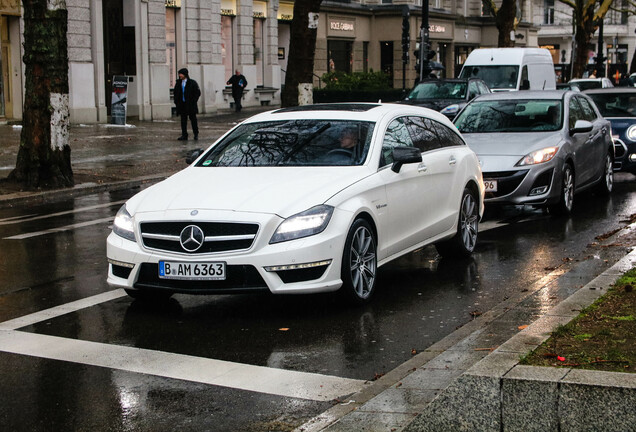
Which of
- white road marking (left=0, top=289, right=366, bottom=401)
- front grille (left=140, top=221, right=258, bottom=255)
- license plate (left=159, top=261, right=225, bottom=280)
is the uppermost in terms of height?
front grille (left=140, top=221, right=258, bottom=255)

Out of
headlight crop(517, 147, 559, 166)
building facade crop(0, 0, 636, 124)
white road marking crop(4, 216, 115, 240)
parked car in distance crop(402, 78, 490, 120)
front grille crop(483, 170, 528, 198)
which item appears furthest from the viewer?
building facade crop(0, 0, 636, 124)

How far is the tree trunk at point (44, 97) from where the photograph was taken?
52.8 feet

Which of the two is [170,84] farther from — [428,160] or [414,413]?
[414,413]

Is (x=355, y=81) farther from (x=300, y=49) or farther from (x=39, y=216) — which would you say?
(x=39, y=216)

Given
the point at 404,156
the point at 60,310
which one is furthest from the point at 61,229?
the point at 404,156

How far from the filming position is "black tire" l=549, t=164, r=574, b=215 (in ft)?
43.2

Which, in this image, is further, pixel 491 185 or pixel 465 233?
pixel 491 185

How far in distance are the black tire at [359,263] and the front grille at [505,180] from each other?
4876 millimetres

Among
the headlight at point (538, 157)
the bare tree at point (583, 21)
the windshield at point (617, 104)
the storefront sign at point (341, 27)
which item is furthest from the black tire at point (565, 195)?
the storefront sign at point (341, 27)

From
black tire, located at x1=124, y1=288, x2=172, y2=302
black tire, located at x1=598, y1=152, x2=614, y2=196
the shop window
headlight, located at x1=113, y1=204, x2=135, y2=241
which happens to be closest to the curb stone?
headlight, located at x1=113, y1=204, x2=135, y2=241

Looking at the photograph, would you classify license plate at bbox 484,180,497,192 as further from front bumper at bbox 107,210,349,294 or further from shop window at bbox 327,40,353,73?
shop window at bbox 327,40,353,73

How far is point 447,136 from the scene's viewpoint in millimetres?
10234

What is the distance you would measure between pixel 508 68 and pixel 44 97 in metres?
17.3

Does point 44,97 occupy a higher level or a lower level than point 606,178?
higher
